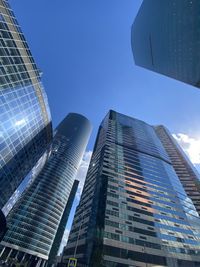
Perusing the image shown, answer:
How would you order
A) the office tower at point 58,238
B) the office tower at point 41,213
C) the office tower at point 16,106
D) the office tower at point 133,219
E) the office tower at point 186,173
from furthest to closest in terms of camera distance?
the office tower at point 58,238 < the office tower at point 186,173 < the office tower at point 41,213 < the office tower at point 133,219 < the office tower at point 16,106

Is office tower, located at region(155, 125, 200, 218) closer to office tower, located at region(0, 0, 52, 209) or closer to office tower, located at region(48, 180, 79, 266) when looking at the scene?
office tower, located at region(0, 0, 52, 209)

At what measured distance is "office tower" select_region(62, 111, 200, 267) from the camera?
189ft

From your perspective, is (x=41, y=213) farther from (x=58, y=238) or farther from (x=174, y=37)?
(x=174, y=37)

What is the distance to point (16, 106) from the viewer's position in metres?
48.4

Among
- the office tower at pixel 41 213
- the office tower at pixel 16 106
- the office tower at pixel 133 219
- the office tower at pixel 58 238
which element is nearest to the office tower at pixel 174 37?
the office tower at pixel 16 106

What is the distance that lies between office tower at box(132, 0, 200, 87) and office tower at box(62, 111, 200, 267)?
51.6m

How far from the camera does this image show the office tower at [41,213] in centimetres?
10375

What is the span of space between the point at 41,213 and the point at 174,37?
122 m

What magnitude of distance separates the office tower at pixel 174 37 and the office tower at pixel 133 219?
51.6m

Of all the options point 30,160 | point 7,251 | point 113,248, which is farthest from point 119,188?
point 7,251

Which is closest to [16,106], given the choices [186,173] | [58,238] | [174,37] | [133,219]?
[174,37]

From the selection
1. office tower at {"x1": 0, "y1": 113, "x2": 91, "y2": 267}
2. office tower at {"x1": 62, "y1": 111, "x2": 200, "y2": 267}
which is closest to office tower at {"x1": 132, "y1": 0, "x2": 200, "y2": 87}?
office tower at {"x1": 62, "y1": 111, "x2": 200, "y2": 267}

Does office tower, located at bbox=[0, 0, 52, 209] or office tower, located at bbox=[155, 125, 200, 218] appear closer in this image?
office tower, located at bbox=[0, 0, 52, 209]

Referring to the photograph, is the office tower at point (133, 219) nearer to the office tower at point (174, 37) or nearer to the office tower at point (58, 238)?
the office tower at point (174, 37)
